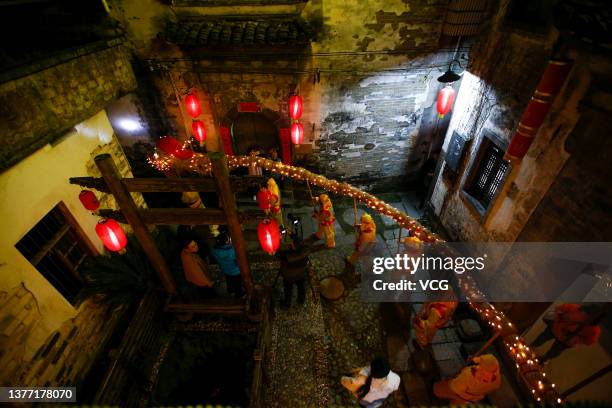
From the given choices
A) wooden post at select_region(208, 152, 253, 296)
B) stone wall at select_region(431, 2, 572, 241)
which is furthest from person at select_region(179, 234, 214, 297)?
stone wall at select_region(431, 2, 572, 241)

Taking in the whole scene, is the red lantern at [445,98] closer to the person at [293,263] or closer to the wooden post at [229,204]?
Answer: the person at [293,263]

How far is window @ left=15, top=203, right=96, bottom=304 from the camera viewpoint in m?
5.60

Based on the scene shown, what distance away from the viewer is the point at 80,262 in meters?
6.77

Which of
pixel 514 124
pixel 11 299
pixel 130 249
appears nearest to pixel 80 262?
pixel 130 249

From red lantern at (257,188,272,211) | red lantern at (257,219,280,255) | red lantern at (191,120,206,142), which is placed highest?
red lantern at (191,120,206,142)

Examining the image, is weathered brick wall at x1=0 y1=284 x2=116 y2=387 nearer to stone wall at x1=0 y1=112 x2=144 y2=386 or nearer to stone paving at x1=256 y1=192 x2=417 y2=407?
stone wall at x1=0 y1=112 x2=144 y2=386

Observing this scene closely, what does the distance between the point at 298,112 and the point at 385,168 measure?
4.76 meters

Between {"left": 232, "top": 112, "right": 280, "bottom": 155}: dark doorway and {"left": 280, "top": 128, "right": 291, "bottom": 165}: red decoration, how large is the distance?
57 centimetres

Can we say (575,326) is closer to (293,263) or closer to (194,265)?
(293,263)

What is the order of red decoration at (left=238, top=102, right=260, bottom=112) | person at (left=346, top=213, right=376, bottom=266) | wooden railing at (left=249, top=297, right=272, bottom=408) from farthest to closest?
1. red decoration at (left=238, top=102, right=260, bottom=112)
2. person at (left=346, top=213, right=376, bottom=266)
3. wooden railing at (left=249, top=297, right=272, bottom=408)

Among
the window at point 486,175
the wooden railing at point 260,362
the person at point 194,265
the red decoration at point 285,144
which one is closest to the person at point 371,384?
the wooden railing at point 260,362

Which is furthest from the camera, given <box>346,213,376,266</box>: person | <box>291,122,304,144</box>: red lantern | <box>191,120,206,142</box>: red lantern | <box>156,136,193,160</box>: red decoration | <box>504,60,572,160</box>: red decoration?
<box>191,120,206,142</box>: red lantern

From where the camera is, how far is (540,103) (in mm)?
5336

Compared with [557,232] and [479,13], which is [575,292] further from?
[479,13]
